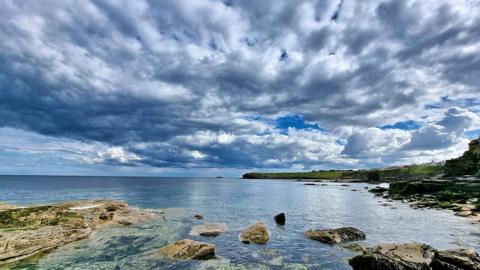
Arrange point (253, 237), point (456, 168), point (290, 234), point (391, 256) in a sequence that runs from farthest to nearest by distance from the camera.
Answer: point (456, 168), point (290, 234), point (253, 237), point (391, 256)

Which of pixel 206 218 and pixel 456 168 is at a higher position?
pixel 456 168

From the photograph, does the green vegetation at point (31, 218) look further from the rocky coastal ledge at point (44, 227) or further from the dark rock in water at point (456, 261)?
the dark rock in water at point (456, 261)

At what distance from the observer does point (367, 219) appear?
45906 mm

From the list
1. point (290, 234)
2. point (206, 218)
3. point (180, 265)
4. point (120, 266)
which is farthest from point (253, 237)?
point (206, 218)

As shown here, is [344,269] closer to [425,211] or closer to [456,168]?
[425,211]

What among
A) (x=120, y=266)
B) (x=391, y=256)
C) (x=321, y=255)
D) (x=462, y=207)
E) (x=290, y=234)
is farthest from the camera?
(x=462, y=207)

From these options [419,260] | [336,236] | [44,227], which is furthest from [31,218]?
[419,260]

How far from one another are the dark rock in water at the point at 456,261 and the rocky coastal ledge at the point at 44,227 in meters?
30.6

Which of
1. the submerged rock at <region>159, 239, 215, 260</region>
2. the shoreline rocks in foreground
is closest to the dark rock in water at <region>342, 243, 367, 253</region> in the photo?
the shoreline rocks in foreground

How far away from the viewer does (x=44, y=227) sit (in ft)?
98.8

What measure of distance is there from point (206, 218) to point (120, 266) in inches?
1005

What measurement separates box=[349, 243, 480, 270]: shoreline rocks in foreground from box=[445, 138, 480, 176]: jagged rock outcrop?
394 ft

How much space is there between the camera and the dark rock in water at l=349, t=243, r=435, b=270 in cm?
1906

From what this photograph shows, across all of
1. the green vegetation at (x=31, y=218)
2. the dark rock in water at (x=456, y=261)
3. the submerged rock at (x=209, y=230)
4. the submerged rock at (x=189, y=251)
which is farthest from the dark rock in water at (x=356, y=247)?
the green vegetation at (x=31, y=218)
